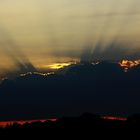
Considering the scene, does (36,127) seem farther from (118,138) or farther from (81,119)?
(118,138)

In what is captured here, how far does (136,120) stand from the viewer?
161500 millimetres

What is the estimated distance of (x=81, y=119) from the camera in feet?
516

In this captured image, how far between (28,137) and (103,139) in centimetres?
1958

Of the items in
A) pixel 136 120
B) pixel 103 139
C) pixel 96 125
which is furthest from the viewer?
pixel 136 120

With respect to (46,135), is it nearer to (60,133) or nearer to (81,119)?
(60,133)

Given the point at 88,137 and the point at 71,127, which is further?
the point at 71,127

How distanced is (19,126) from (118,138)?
35.9 m

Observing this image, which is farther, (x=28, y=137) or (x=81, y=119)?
(x=81, y=119)

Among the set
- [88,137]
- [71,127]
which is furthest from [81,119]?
[88,137]

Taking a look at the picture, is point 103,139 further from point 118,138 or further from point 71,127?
point 71,127

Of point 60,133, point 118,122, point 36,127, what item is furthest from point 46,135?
point 118,122

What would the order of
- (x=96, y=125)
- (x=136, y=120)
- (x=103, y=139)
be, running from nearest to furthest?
(x=103, y=139) → (x=96, y=125) → (x=136, y=120)

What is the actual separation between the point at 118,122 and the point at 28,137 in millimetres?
28506

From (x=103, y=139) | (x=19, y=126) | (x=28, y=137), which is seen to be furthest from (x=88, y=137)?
(x=19, y=126)
